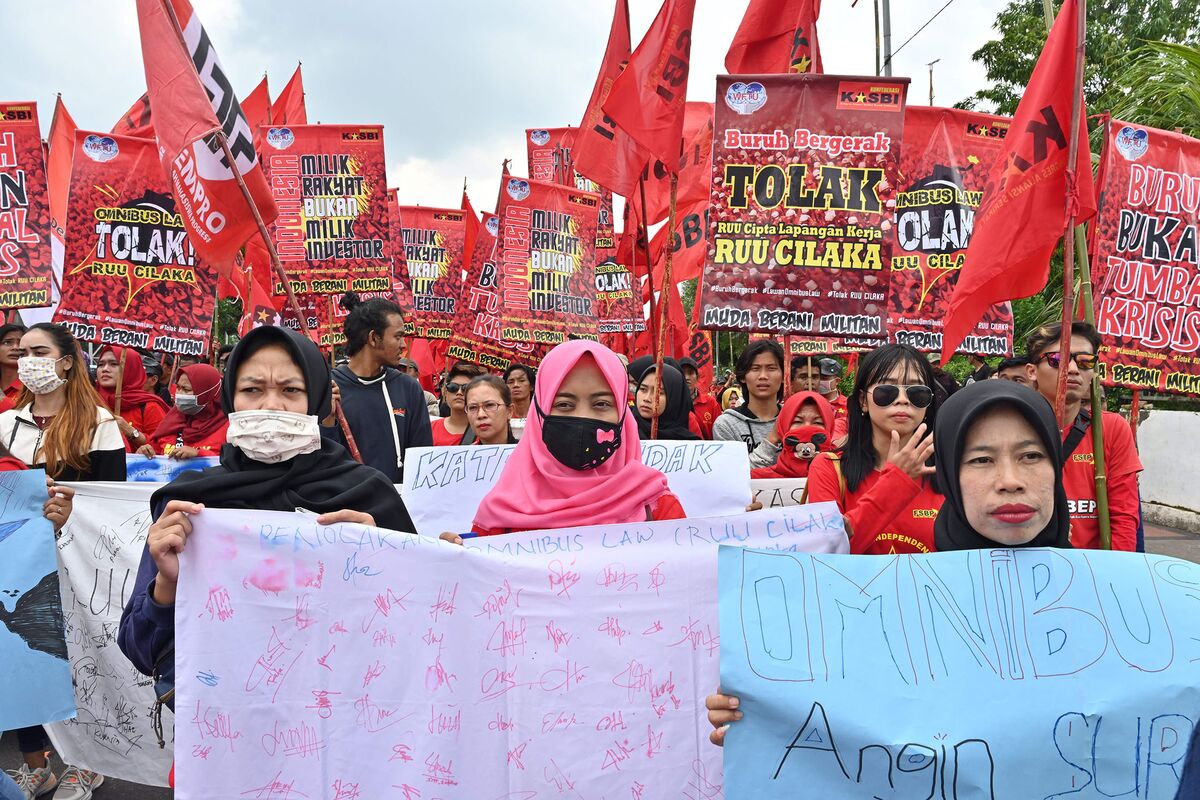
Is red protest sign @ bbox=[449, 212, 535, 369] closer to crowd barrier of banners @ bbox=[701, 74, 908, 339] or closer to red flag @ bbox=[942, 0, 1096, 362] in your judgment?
crowd barrier of banners @ bbox=[701, 74, 908, 339]

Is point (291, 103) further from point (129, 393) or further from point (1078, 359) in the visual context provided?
point (1078, 359)

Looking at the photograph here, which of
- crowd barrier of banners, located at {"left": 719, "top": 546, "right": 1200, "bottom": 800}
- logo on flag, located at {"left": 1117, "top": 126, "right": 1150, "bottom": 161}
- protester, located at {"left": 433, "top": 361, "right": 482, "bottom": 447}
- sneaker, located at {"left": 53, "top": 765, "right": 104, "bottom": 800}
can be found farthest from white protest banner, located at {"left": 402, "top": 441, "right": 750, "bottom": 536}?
logo on flag, located at {"left": 1117, "top": 126, "right": 1150, "bottom": 161}

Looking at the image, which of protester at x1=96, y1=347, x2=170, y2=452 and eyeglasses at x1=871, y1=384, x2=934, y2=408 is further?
protester at x1=96, y1=347, x2=170, y2=452

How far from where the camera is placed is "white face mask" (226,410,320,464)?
2.38 m

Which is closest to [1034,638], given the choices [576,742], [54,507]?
[576,742]

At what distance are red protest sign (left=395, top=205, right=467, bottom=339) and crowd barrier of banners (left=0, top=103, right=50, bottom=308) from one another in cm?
731

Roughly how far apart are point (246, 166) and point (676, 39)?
101 inches

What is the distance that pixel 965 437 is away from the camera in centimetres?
213

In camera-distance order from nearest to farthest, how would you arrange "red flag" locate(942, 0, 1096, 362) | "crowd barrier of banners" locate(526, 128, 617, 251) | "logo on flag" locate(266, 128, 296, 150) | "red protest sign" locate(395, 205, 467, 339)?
1. "red flag" locate(942, 0, 1096, 362)
2. "logo on flag" locate(266, 128, 296, 150)
3. "crowd barrier of banners" locate(526, 128, 617, 251)
4. "red protest sign" locate(395, 205, 467, 339)

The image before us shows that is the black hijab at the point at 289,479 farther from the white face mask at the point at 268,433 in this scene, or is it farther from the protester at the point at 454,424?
the protester at the point at 454,424

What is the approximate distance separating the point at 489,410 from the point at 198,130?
2.01 metres

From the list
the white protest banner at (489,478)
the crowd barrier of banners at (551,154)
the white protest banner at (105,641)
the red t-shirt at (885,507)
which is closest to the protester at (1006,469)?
the red t-shirt at (885,507)

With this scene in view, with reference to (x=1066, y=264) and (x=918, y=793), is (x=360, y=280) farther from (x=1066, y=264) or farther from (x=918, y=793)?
(x=918, y=793)

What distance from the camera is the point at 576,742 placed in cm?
230
